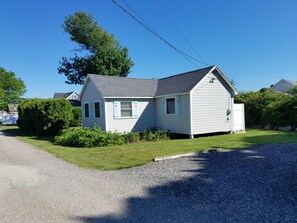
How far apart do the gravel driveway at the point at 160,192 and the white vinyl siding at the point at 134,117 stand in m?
7.48

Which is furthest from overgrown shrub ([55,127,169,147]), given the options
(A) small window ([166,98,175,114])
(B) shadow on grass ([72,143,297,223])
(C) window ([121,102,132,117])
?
(B) shadow on grass ([72,143,297,223])

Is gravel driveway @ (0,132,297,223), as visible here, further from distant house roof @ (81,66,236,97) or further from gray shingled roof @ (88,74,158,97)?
gray shingled roof @ (88,74,158,97)

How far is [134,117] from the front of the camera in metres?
16.2

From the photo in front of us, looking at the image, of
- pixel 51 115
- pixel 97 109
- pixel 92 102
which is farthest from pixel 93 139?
pixel 51 115

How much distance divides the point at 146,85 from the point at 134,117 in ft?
11.2

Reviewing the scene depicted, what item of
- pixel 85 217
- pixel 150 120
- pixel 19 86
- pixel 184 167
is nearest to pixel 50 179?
pixel 85 217

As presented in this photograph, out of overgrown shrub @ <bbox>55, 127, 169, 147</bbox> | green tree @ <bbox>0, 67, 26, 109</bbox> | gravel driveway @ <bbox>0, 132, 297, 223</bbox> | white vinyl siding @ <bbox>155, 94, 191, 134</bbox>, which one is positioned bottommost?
gravel driveway @ <bbox>0, 132, 297, 223</bbox>

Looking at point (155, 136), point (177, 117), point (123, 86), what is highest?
point (123, 86)

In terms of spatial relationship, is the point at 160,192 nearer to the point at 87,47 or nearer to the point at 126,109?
the point at 126,109

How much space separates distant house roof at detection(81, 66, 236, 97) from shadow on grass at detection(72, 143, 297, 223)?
8.16 metres

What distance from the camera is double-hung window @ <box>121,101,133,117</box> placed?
15836 mm

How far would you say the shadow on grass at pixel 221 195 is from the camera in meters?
3.84

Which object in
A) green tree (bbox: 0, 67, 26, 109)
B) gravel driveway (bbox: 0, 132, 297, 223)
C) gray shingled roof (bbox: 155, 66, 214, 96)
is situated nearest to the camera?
gravel driveway (bbox: 0, 132, 297, 223)

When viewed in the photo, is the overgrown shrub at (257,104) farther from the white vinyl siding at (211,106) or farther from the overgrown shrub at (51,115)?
the overgrown shrub at (51,115)
